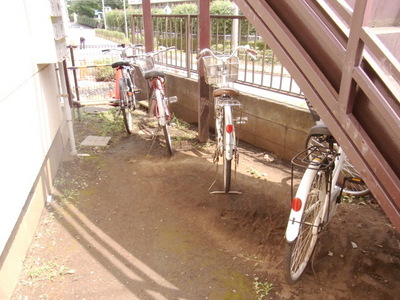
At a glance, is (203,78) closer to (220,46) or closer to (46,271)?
(220,46)

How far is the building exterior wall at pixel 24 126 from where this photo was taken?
105 inches

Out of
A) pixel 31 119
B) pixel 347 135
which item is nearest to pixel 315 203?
pixel 347 135

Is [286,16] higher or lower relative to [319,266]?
higher

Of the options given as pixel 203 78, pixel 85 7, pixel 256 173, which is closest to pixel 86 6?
pixel 85 7

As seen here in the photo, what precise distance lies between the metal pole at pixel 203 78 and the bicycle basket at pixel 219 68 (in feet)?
2.46

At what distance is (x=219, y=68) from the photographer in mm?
4488

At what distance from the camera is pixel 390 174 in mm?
1721

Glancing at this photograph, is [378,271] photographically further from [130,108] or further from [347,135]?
[130,108]

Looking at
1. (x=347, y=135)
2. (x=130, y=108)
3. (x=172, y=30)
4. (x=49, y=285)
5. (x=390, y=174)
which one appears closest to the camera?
(x=390, y=174)

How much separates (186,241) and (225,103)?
172cm

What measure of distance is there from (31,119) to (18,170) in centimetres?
80

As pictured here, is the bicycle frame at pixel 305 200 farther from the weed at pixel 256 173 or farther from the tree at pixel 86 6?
the tree at pixel 86 6

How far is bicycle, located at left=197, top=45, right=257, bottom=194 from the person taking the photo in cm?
395

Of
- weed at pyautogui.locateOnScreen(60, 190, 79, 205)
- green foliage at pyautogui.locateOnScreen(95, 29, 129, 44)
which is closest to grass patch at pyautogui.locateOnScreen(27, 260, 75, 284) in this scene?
weed at pyautogui.locateOnScreen(60, 190, 79, 205)
